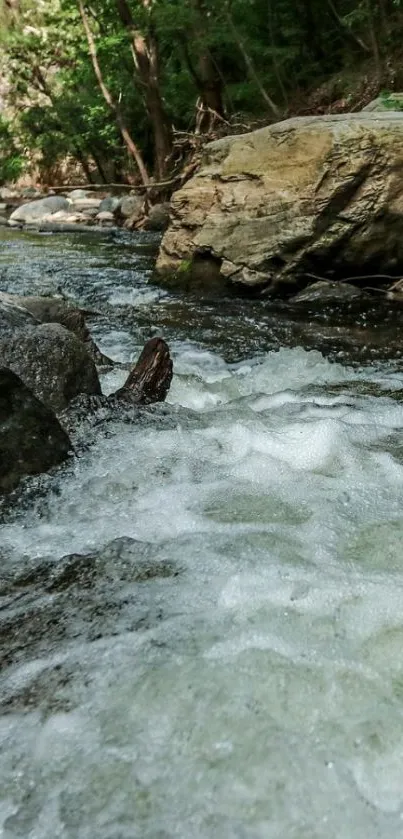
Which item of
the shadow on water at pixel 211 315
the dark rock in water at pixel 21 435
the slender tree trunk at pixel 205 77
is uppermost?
the slender tree trunk at pixel 205 77

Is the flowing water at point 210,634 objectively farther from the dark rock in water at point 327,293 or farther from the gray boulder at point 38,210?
the gray boulder at point 38,210

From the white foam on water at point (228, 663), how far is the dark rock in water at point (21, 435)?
0.18 meters

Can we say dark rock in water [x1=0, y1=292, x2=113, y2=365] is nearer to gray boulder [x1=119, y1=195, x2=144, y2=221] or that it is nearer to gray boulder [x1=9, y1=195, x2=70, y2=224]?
gray boulder [x1=119, y1=195, x2=144, y2=221]

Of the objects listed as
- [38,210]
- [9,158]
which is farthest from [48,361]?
[9,158]

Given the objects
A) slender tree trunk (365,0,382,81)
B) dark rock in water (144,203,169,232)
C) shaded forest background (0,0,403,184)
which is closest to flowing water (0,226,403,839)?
shaded forest background (0,0,403,184)

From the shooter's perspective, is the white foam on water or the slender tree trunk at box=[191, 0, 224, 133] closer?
the white foam on water

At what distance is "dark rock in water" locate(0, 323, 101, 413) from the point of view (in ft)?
11.4

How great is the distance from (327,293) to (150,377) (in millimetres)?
3381

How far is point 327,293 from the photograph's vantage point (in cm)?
661

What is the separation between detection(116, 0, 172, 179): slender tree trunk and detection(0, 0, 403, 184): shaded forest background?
3 cm

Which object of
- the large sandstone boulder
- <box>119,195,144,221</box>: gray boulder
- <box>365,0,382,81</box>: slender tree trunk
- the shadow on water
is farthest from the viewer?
<box>119,195,144,221</box>: gray boulder

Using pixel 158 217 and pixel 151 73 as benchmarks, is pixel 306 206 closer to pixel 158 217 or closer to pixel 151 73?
pixel 158 217

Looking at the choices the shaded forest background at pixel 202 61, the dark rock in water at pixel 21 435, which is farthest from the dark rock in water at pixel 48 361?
the shaded forest background at pixel 202 61

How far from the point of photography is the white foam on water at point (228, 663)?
139 centimetres
